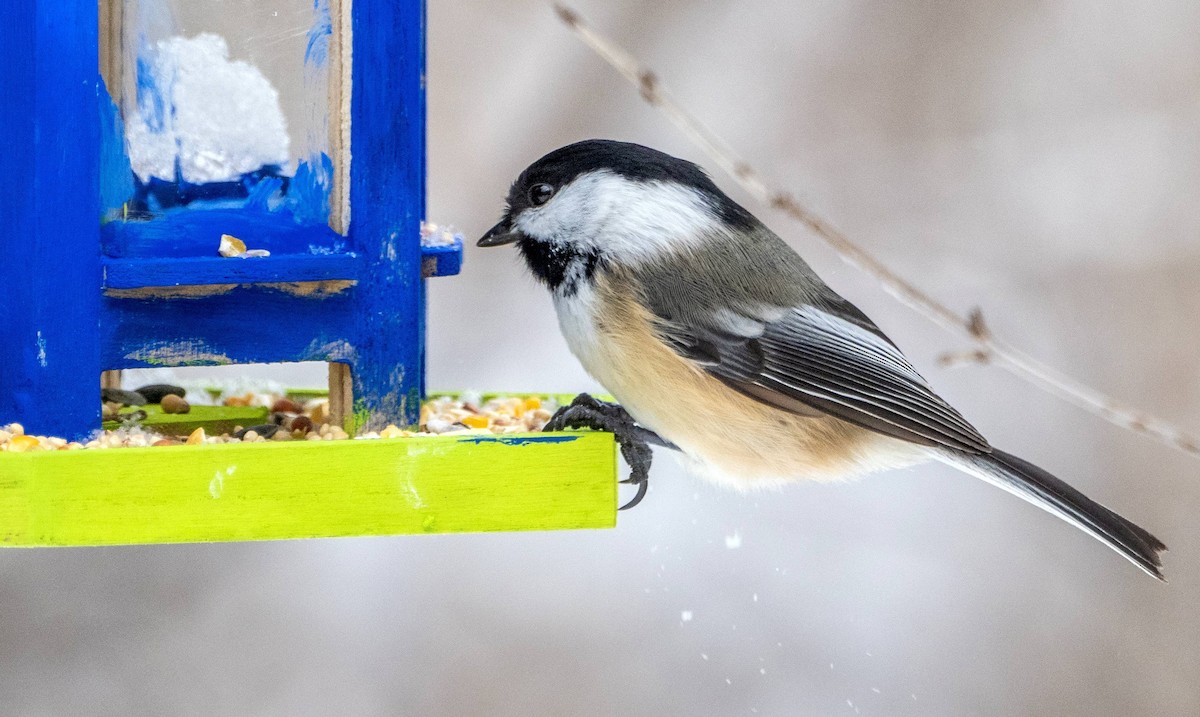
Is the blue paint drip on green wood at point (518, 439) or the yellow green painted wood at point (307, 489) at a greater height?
the blue paint drip on green wood at point (518, 439)

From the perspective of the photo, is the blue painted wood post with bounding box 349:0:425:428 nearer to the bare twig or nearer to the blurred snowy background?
the bare twig

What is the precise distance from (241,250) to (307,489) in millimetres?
409

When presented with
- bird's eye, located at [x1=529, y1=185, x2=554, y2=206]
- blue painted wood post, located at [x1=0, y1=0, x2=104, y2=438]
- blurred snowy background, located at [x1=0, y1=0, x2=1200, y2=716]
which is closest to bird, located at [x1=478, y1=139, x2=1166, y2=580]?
bird's eye, located at [x1=529, y1=185, x2=554, y2=206]

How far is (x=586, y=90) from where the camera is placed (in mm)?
3664

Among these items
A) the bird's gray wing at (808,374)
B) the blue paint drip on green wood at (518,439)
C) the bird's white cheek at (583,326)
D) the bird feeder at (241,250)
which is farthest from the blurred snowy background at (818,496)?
the blue paint drip on green wood at (518,439)

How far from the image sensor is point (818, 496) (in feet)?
12.0

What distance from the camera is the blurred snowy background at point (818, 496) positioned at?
351 centimetres

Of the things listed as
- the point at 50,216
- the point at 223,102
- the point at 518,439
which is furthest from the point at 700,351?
the point at 50,216

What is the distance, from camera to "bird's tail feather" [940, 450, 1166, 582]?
6.32 feet

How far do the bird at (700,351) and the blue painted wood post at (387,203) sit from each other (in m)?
0.22

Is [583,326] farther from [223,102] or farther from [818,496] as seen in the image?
[818,496]

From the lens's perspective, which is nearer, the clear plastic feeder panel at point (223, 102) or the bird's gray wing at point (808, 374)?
the clear plastic feeder panel at point (223, 102)

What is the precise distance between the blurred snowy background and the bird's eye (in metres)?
1.55

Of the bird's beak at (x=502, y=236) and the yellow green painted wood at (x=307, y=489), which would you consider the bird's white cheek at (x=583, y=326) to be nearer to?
the bird's beak at (x=502, y=236)
